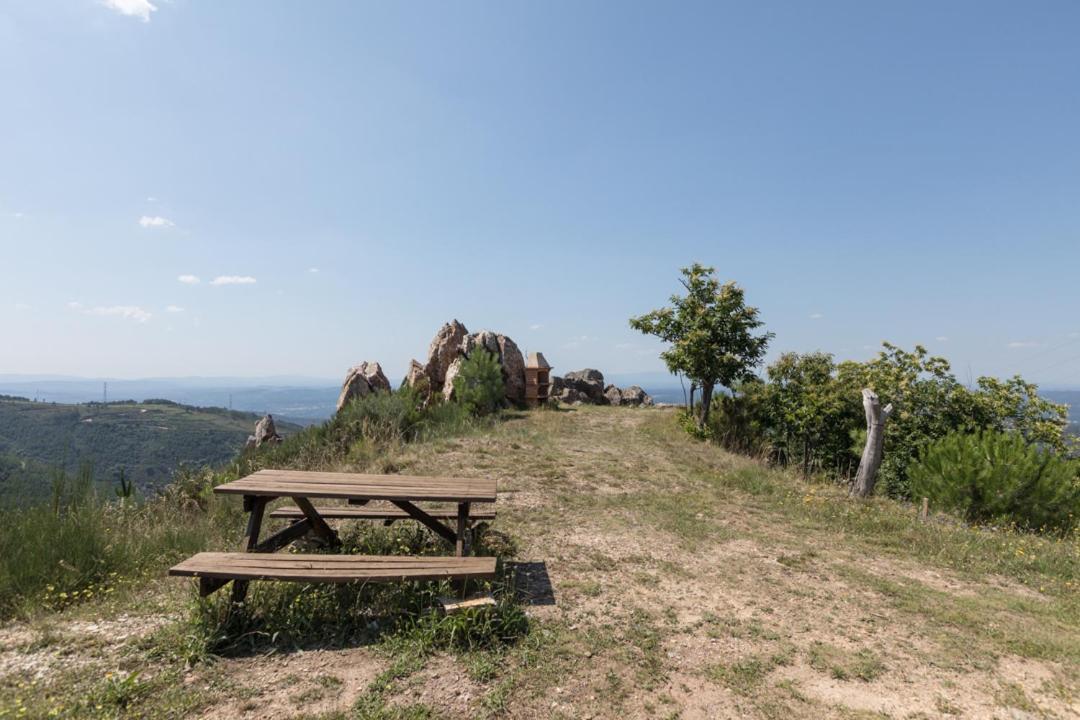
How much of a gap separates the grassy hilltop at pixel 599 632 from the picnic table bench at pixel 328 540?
0.30 metres

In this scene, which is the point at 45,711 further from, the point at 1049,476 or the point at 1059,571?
the point at 1049,476

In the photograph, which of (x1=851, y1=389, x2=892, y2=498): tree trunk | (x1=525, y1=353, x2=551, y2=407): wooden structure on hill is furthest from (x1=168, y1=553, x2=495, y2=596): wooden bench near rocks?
(x1=525, y1=353, x2=551, y2=407): wooden structure on hill

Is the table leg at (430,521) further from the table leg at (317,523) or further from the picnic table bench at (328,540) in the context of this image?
the table leg at (317,523)

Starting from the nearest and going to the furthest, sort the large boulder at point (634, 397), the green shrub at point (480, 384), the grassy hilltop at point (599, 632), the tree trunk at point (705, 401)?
the grassy hilltop at point (599, 632) < the tree trunk at point (705, 401) < the green shrub at point (480, 384) < the large boulder at point (634, 397)

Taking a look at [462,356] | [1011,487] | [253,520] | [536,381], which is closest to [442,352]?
[462,356]

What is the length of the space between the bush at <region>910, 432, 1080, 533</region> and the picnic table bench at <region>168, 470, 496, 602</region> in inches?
324

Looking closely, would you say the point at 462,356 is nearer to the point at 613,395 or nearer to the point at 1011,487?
the point at 613,395

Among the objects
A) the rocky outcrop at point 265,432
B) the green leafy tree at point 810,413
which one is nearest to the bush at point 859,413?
the green leafy tree at point 810,413

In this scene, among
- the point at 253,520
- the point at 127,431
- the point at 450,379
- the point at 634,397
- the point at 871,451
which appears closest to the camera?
the point at 253,520

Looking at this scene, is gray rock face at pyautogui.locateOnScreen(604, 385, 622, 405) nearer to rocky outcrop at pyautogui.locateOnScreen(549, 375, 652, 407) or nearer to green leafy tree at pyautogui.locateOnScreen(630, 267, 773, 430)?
rocky outcrop at pyautogui.locateOnScreen(549, 375, 652, 407)

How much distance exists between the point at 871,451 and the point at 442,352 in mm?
13640

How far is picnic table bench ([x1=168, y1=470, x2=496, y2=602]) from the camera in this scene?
10.9ft

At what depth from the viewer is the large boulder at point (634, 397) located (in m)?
25.2

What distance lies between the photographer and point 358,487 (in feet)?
13.4
